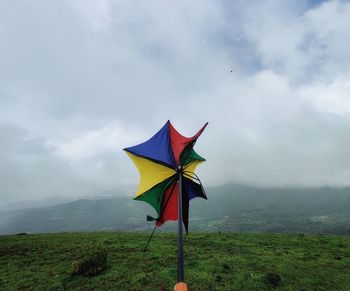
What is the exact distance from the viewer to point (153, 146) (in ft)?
40.0

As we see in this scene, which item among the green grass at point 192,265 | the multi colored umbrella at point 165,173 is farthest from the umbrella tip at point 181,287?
the green grass at point 192,265

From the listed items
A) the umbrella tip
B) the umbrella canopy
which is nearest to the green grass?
the umbrella canopy

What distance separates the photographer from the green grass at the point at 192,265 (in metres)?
17.2

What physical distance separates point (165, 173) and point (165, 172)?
0.19ft

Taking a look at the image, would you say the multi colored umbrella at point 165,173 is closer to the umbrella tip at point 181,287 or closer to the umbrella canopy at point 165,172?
the umbrella canopy at point 165,172

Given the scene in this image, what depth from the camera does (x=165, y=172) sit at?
10797 millimetres

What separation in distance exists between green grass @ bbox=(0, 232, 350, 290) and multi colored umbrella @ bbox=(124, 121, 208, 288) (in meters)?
7.44

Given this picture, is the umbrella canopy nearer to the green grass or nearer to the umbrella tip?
the umbrella tip

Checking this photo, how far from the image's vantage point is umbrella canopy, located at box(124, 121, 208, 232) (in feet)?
34.3

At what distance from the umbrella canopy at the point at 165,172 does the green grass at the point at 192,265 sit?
7.35 metres

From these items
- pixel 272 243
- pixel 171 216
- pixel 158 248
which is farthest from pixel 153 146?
pixel 272 243

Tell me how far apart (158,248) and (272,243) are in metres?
12.8

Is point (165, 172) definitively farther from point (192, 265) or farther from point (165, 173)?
point (192, 265)

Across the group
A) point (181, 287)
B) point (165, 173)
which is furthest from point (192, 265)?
point (181, 287)
